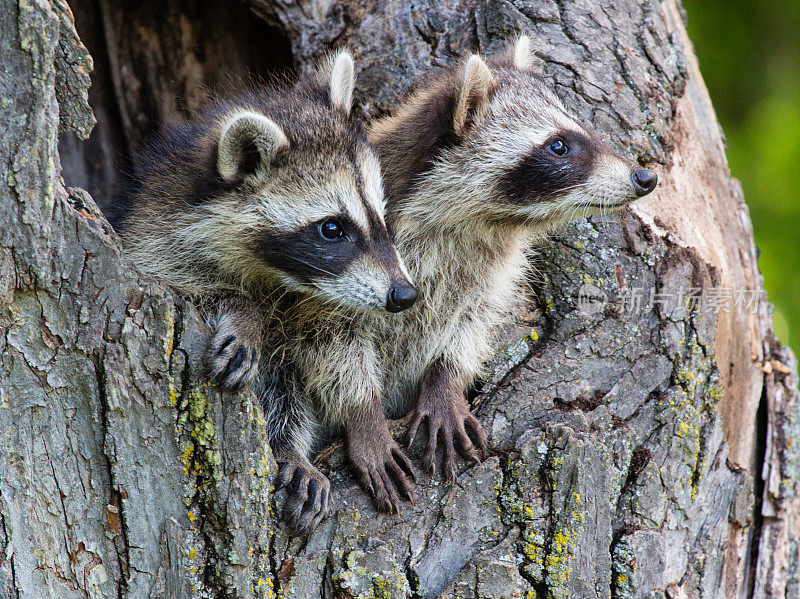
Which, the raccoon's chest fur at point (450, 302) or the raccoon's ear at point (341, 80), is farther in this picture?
the raccoon's chest fur at point (450, 302)

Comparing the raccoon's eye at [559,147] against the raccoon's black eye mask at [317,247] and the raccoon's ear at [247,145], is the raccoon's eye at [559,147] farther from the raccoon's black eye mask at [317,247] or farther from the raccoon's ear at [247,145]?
the raccoon's ear at [247,145]

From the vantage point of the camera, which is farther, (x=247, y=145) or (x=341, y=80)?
(x=341, y=80)

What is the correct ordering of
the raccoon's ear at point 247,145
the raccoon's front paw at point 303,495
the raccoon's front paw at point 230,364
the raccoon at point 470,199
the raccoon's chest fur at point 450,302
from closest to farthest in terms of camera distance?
the raccoon's front paw at point 230,364 → the raccoon's front paw at point 303,495 → the raccoon's ear at point 247,145 → the raccoon at point 470,199 → the raccoon's chest fur at point 450,302

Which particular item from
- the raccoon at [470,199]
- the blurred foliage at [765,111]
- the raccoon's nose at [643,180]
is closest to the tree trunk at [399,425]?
the raccoon at [470,199]

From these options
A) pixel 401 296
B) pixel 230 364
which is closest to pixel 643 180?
pixel 401 296

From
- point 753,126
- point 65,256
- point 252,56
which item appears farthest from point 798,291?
point 65,256

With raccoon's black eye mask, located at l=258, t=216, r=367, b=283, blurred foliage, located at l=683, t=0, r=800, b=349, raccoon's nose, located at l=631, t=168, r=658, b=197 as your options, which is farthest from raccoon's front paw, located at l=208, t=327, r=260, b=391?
blurred foliage, located at l=683, t=0, r=800, b=349

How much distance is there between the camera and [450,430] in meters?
3.32

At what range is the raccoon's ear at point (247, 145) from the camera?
3.10 meters

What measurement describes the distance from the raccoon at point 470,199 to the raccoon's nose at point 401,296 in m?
0.51

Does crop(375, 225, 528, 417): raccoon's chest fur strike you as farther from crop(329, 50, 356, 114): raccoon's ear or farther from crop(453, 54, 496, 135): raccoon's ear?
crop(329, 50, 356, 114): raccoon's ear

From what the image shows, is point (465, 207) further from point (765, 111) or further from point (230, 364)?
point (765, 111)

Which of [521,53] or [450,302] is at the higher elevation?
[521,53]

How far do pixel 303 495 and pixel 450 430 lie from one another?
2.23 feet
